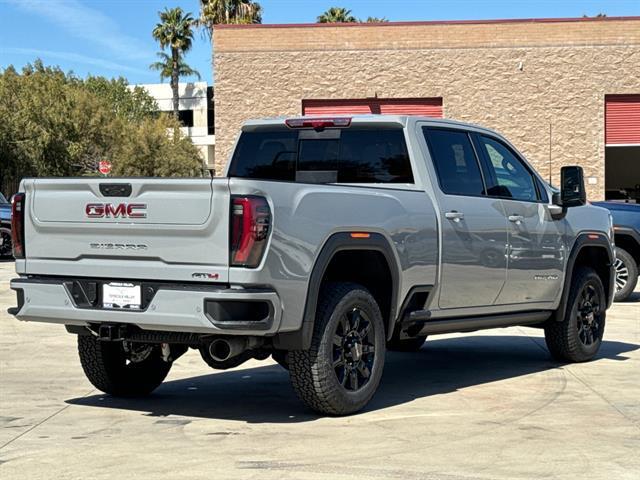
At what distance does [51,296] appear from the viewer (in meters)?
7.20

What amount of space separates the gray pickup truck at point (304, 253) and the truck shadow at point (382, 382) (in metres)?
0.33

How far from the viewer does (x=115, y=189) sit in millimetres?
6957

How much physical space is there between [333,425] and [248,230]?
4.81 feet

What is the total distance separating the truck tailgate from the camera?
21.6 ft

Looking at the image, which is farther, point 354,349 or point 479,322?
point 479,322

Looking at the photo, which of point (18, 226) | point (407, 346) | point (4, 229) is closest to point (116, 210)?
point (18, 226)

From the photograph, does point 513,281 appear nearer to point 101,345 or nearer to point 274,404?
point 274,404

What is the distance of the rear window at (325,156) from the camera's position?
8.41m

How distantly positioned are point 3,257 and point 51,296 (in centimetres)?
2112

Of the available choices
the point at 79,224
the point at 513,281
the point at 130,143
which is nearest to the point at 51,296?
the point at 79,224

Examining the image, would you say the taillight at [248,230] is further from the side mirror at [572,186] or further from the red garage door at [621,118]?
the red garage door at [621,118]

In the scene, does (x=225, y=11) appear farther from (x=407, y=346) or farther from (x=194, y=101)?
(x=407, y=346)

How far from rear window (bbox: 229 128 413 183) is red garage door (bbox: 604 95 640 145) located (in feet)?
101

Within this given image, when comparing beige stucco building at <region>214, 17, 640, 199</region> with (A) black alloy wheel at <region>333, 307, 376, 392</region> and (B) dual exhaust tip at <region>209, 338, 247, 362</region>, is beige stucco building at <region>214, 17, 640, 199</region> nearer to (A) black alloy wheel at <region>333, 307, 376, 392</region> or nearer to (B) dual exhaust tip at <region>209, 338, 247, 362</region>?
(A) black alloy wheel at <region>333, 307, 376, 392</region>
